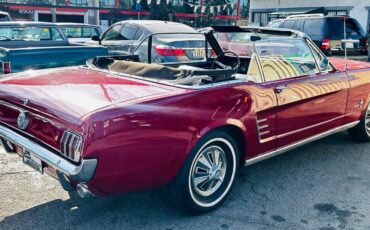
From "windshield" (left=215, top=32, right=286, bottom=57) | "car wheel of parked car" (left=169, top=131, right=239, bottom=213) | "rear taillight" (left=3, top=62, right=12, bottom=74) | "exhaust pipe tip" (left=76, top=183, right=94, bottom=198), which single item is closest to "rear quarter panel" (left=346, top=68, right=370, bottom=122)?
"windshield" (left=215, top=32, right=286, bottom=57)

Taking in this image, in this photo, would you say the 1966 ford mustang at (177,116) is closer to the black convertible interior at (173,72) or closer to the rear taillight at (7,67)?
the black convertible interior at (173,72)

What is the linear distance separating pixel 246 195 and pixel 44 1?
37.8m

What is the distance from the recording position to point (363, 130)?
505 cm

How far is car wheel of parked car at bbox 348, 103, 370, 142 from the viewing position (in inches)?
197

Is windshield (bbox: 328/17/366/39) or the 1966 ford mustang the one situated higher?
windshield (bbox: 328/17/366/39)

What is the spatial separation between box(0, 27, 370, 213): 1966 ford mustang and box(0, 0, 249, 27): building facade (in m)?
31.1

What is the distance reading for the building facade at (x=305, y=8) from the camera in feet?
70.4

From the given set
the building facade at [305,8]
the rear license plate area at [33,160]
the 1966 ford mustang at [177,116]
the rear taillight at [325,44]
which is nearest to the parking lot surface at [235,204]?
the 1966 ford mustang at [177,116]

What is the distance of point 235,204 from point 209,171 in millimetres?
433

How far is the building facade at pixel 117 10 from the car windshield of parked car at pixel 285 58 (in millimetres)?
30914

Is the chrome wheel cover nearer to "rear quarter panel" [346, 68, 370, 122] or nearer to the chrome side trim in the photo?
the chrome side trim

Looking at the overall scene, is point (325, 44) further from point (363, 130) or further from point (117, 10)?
point (117, 10)

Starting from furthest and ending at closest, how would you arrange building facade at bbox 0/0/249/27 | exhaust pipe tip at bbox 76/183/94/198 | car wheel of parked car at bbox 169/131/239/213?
building facade at bbox 0/0/249/27
car wheel of parked car at bbox 169/131/239/213
exhaust pipe tip at bbox 76/183/94/198

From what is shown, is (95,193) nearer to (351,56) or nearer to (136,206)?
(136,206)
